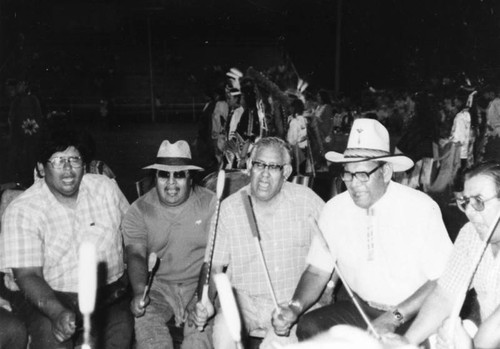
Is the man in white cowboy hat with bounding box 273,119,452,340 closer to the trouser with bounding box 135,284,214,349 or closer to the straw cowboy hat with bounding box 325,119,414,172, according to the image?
the straw cowboy hat with bounding box 325,119,414,172

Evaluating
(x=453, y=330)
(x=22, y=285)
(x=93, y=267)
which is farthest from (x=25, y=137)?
(x=453, y=330)

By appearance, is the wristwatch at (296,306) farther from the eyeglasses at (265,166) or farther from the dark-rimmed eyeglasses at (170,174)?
the dark-rimmed eyeglasses at (170,174)

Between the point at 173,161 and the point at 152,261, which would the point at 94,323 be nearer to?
the point at 152,261

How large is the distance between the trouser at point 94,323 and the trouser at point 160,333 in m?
0.07

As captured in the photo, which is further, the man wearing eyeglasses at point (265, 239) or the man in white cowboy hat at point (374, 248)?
the man wearing eyeglasses at point (265, 239)

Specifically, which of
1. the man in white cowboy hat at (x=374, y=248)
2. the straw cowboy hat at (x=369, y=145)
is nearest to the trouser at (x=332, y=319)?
the man in white cowboy hat at (x=374, y=248)

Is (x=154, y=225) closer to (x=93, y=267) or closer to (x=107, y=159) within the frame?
(x=93, y=267)

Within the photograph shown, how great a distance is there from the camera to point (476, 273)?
3.03 m

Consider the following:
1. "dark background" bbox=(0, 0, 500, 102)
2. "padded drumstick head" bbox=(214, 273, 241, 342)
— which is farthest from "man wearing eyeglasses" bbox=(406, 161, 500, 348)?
"dark background" bbox=(0, 0, 500, 102)

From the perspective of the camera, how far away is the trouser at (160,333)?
12.6 ft

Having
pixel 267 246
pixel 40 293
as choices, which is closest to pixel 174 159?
pixel 267 246

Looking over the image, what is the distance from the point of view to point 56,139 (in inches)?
152

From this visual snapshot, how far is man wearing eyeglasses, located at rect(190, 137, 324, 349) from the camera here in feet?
13.0

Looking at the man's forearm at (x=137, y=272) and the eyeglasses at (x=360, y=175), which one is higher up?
the eyeglasses at (x=360, y=175)
